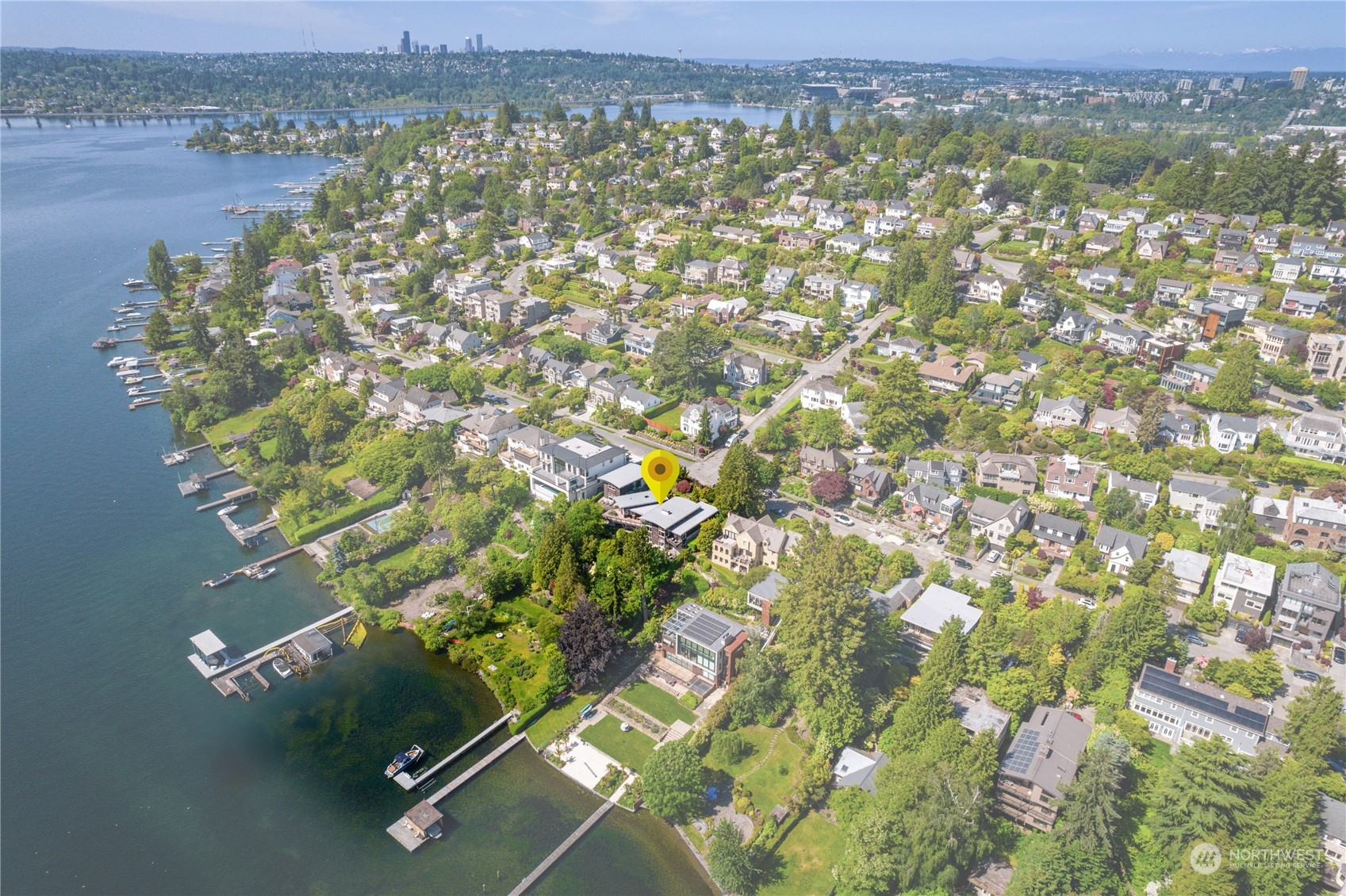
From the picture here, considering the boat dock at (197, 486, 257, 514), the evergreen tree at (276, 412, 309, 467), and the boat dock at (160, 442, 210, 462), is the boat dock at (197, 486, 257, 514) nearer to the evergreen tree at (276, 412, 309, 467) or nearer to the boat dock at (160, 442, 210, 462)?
the evergreen tree at (276, 412, 309, 467)

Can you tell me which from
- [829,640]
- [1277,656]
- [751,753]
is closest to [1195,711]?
[1277,656]

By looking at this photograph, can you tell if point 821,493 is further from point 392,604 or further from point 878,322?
point 878,322

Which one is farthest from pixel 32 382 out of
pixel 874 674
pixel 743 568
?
pixel 874 674

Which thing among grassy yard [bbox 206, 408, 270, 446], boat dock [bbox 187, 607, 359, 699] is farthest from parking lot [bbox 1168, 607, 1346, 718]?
grassy yard [bbox 206, 408, 270, 446]

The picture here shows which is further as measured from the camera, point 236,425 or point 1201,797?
point 236,425

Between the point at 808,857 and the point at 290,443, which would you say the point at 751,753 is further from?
the point at 290,443

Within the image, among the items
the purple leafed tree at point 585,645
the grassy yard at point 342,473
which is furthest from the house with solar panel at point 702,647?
the grassy yard at point 342,473
